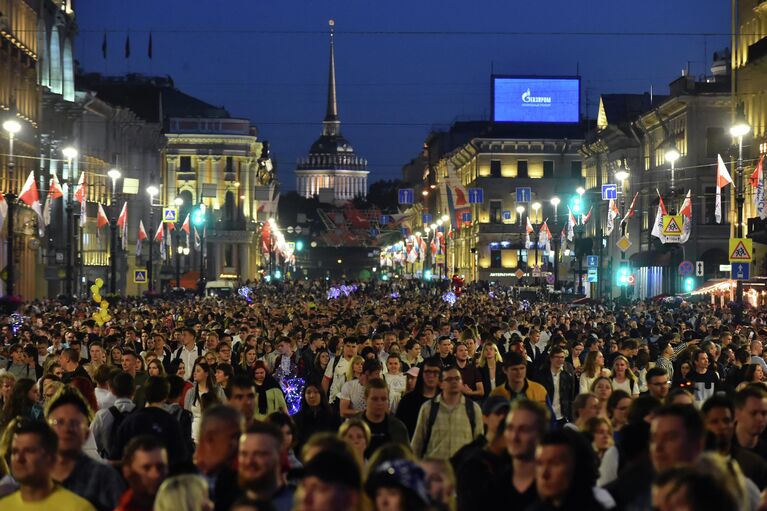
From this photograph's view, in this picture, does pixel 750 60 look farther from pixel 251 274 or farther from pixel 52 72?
pixel 251 274

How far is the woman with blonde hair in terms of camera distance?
7.16m

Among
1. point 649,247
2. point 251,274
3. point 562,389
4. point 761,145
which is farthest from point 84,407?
point 251,274

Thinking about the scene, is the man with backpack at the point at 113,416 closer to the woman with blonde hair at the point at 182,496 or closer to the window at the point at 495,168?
the woman with blonde hair at the point at 182,496

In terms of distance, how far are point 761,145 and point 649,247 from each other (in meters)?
20.0

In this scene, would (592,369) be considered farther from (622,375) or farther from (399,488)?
(399,488)

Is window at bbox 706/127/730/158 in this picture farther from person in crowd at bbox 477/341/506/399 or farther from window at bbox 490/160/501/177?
window at bbox 490/160/501/177

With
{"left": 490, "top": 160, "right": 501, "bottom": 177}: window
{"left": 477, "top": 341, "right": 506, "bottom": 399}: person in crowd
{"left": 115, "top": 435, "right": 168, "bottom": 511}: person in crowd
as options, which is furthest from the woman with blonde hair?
{"left": 490, "top": 160, "right": 501, "bottom": 177}: window

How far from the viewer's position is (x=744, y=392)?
1027 centimetres

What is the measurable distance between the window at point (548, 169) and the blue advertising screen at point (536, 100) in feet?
17.0

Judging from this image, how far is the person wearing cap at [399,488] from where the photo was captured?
6.64 meters

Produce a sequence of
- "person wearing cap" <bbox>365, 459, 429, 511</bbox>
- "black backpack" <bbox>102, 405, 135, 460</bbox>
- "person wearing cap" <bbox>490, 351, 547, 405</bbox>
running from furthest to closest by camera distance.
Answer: "person wearing cap" <bbox>490, 351, 547, 405</bbox> → "black backpack" <bbox>102, 405, 135, 460</bbox> → "person wearing cap" <bbox>365, 459, 429, 511</bbox>

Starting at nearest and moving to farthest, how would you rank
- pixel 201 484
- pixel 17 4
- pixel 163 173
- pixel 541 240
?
pixel 201 484 → pixel 17 4 → pixel 541 240 → pixel 163 173

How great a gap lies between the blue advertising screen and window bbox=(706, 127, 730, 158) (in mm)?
60487

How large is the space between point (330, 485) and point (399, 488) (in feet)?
1.34
